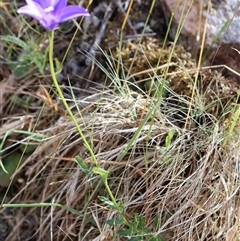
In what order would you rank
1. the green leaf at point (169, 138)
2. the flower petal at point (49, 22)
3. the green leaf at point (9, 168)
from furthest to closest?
the green leaf at point (9, 168) → the green leaf at point (169, 138) → the flower petal at point (49, 22)

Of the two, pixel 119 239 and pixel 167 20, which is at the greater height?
pixel 167 20

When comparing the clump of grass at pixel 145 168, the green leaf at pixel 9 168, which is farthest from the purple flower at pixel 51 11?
the green leaf at pixel 9 168

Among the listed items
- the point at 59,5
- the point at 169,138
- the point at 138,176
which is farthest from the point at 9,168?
the point at 59,5

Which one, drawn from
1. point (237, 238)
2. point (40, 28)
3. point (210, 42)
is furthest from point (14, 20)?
point (237, 238)

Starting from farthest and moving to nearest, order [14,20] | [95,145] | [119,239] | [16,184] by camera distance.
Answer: [14,20]
[16,184]
[95,145]
[119,239]

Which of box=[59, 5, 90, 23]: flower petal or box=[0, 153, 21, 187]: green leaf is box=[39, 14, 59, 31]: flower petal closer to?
box=[59, 5, 90, 23]: flower petal

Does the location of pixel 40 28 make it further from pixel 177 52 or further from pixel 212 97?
pixel 212 97

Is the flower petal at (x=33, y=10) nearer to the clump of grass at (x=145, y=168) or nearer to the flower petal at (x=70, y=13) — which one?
the flower petal at (x=70, y=13)

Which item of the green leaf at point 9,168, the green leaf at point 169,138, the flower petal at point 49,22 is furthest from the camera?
the green leaf at point 9,168

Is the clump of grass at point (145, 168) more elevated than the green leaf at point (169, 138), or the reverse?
the green leaf at point (169, 138)
